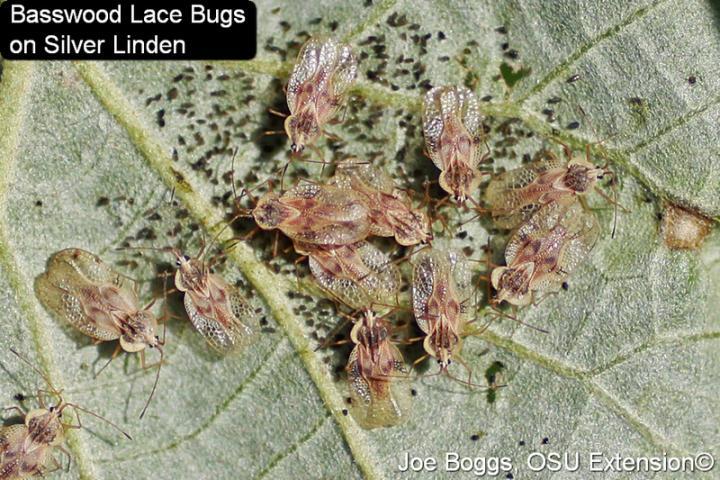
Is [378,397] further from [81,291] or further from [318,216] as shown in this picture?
[81,291]

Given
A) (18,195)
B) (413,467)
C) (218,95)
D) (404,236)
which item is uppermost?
(218,95)

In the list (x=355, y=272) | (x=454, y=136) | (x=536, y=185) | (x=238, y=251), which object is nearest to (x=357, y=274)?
(x=355, y=272)

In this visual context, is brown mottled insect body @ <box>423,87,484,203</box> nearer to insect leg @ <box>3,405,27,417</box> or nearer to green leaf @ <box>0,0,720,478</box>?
green leaf @ <box>0,0,720,478</box>

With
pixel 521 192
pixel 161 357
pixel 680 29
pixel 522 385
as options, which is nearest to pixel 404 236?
pixel 521 192

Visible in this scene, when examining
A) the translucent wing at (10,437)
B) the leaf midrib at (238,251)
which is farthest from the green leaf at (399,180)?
the translucent wing at (10,437)

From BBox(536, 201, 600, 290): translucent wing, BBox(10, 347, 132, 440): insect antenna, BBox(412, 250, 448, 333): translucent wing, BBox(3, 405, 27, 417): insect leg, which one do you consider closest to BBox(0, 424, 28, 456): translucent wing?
BBox(3, 405, 27, 417): insect leg

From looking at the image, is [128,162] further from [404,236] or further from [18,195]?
[404,236]

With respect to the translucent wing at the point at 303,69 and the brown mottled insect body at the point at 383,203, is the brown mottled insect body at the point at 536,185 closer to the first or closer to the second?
the brown mottled insect body at the point at 383,203
